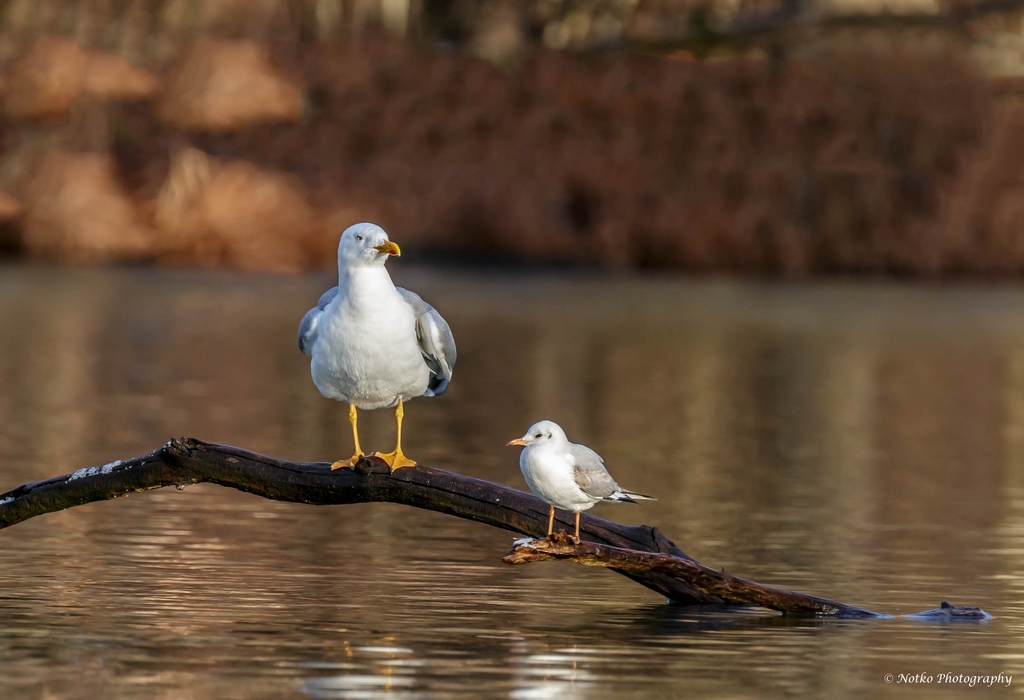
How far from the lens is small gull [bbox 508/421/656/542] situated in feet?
28.2

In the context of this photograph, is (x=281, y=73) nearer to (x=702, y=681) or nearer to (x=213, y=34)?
(x=213, y=34)

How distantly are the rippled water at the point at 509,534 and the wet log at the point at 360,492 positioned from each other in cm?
22

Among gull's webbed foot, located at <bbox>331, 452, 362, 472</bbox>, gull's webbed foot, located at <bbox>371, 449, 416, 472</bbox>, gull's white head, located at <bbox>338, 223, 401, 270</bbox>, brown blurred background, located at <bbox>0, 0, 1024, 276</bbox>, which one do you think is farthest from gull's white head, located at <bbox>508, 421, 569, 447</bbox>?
brown blurred background, located at <bbox>0, 0, 1024, 276</bbox>

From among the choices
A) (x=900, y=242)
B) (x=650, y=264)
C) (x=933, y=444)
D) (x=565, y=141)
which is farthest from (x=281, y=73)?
(x=933, y=444)

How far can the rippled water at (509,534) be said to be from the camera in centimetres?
816

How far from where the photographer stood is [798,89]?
5266 centimetres

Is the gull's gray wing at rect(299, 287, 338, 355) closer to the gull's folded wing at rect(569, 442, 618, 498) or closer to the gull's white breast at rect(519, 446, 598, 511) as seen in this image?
the gull's white breast at rect(519, 446, 598, 511)

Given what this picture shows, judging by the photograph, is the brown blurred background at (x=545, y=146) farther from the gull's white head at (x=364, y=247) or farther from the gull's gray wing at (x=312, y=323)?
the gull's white head at (x=364, y=247)

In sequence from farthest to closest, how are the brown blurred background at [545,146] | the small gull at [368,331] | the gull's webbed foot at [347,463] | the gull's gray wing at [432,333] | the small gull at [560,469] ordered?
the brown blurred background at [545,146] < the gull's webbed foot at [347,463] < the gull's gray wing at [432,333] < the small gull at [560,469] < the small gull at [368,331]

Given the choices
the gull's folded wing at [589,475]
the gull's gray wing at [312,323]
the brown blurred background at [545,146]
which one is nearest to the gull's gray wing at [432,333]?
the gull's gray wing at [312,323]

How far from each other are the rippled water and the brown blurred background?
20.1 m

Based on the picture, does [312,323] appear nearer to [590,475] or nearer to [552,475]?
[552,475]

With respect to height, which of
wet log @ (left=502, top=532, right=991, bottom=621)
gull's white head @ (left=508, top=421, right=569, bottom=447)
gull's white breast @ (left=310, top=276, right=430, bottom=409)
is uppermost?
gull's white breast @ (left=310, top=276, right=430, bottom=409)

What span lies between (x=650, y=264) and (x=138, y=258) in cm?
1262
